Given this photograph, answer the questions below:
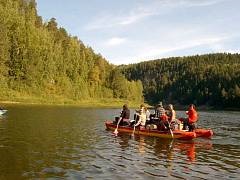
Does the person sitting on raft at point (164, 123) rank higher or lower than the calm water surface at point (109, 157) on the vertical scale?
higher

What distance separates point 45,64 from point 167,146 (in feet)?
341

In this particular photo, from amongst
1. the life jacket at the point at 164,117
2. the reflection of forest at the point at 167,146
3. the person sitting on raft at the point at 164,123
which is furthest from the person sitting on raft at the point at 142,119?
the reflection of forest at the point at 167,146

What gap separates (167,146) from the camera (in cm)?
3319

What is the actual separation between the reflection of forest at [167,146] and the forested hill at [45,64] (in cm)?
7710

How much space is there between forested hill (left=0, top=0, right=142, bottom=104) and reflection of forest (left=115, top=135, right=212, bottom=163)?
253 ft

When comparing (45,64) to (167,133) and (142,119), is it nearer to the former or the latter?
(142,119)

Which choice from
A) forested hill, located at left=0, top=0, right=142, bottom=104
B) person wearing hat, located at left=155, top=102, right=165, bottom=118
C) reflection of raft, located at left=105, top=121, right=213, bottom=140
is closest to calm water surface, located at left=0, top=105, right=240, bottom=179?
reflection of raft, located at left=105, top=121, right=213, bottom=140

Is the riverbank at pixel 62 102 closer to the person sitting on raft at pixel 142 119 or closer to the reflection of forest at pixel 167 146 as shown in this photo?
the person sitting on raft at pixel 142 119

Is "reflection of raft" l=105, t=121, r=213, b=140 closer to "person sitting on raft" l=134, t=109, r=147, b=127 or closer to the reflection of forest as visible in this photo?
the reflection of forest

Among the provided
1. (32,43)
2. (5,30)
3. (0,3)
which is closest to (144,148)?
(5,30)

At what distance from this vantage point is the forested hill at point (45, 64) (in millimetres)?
119438

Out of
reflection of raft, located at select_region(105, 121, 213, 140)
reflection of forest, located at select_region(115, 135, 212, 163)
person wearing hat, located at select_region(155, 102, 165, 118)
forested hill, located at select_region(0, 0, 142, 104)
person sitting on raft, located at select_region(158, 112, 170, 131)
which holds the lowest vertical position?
reflection of forest, located at select_region(115, 135, 212, 163)

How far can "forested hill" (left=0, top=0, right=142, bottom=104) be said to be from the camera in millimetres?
119438

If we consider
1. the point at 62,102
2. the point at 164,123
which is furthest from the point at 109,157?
the point at 62,102
